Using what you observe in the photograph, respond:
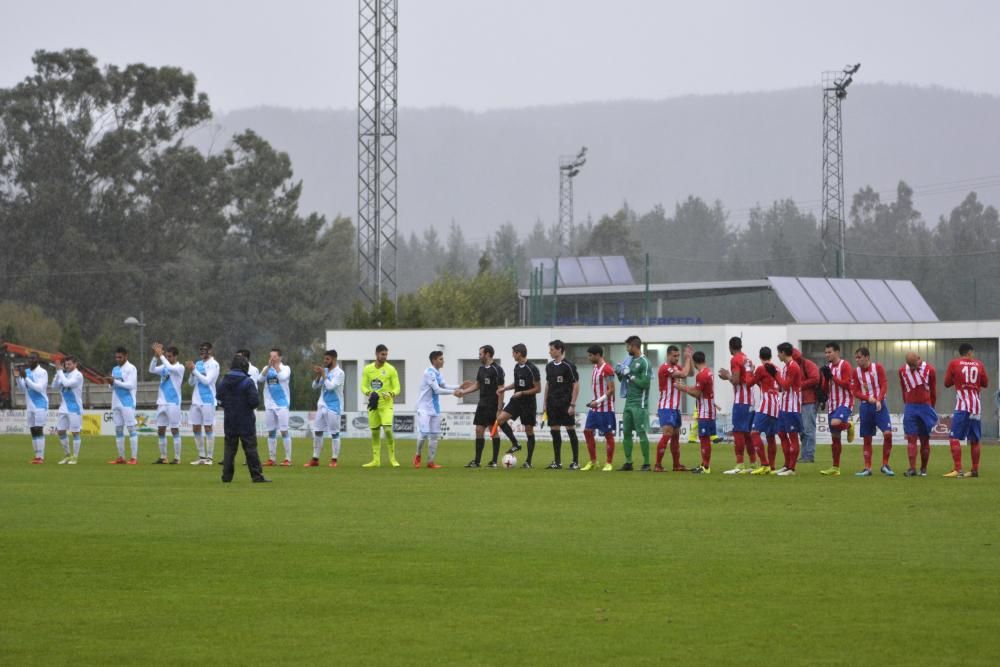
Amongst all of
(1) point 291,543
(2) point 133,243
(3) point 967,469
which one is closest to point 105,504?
(1) point 291,543

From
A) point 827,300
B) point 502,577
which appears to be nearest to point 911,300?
point 827,300

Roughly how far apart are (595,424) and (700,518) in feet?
34.3

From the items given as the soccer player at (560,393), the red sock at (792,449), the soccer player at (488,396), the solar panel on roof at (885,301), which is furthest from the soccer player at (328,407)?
the solar panel on roof at (885,301)

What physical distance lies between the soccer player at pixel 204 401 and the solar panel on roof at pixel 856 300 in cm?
3806

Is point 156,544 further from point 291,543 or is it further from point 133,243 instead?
point 133,243

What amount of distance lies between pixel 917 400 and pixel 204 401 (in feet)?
44.4

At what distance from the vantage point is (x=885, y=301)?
66500mm

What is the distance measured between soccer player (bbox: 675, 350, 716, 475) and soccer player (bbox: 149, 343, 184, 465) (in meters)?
10.1

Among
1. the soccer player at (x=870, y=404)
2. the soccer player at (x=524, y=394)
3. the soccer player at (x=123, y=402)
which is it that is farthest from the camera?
the soccer player at (x=123, y=402)

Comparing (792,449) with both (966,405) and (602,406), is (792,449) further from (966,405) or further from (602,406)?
(602,406)

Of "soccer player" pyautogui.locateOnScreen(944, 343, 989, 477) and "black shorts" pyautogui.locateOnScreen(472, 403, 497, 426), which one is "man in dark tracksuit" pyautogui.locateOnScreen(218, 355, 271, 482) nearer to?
"black shorts" pyautogui.locateOnScreen(472, 403, 497, 426)

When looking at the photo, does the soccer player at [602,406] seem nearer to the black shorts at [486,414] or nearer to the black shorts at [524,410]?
the black shorts at [524,410]

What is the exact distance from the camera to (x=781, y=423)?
24.8 meters

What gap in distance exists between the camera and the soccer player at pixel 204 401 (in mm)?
29375
